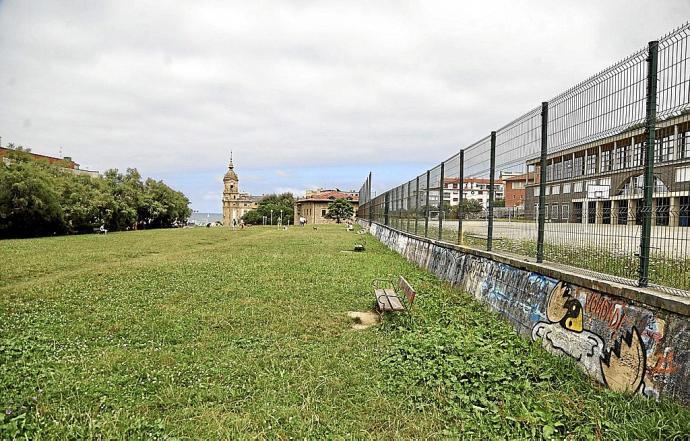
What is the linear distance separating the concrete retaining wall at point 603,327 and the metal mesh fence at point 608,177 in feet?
0.90

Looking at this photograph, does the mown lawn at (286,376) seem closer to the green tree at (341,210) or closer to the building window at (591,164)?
the building window at (591,164)

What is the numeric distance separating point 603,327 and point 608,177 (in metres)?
1.44

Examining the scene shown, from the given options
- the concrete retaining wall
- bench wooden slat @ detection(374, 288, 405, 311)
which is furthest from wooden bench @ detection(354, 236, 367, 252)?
the concrete retaining wall

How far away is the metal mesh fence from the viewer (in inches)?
143

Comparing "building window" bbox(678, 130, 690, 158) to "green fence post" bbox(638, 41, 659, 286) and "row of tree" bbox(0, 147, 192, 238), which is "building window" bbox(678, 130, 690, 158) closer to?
"green fence post" bbox(638, 41, 659, 286)

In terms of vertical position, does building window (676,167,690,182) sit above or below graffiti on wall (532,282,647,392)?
above

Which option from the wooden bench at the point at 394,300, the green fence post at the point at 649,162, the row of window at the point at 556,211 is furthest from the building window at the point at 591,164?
the wooden bench at the point at 394,300

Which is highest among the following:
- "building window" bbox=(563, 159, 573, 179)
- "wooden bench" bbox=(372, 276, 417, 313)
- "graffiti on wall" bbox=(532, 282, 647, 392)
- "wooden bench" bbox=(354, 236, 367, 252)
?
"building window" bbox=(563, 159, 573, 179)

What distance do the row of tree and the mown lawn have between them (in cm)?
3070

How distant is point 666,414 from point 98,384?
4.75 meters

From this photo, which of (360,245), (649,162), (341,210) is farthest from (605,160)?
(341,210)

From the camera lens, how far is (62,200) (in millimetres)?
39469

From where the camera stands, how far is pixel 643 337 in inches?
140

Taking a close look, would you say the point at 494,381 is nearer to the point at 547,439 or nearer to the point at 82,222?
the point at 547,439
